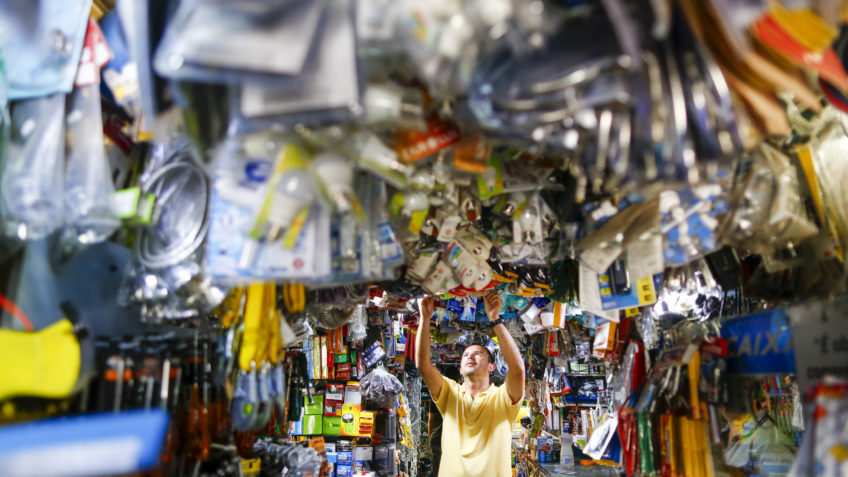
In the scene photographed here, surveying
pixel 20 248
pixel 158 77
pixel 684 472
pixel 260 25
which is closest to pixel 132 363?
pixel 20 248

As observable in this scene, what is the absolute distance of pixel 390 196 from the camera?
7.01ft

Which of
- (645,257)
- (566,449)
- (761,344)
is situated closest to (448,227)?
(645,257)

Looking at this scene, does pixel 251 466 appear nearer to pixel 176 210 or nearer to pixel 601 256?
pixel 176 210

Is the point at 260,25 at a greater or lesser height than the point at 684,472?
greater

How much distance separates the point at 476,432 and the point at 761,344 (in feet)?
6.62

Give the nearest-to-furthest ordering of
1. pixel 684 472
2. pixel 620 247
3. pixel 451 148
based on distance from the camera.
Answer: pixel 451 148 < pixel 620 247 < pixel 684 472

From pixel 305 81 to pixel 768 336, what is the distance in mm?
2246

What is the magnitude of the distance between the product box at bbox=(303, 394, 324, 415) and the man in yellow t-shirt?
2596 mm

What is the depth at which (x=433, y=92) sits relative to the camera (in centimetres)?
160

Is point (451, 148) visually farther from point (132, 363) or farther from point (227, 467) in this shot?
point (227, 467)

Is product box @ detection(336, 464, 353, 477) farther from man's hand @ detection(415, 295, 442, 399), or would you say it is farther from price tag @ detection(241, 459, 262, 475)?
price tag @ detection(241, 459, 262, 475)

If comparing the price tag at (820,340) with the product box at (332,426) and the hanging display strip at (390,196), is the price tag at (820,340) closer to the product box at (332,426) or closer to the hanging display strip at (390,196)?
the hanging display strip at (390,196)

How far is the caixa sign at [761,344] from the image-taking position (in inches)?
91.3

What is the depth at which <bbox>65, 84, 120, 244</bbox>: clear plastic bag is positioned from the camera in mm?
1921
